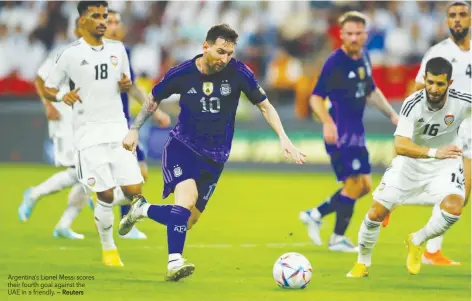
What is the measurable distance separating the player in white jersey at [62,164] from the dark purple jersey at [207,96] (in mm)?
3615

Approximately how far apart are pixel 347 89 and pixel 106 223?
11.3 ft

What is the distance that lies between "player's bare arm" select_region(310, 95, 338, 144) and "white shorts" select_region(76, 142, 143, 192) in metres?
2.40

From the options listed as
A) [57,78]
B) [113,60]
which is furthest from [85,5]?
[57,78]

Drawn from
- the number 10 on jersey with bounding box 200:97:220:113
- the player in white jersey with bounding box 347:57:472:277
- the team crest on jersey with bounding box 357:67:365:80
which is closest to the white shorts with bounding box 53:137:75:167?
the team crest on jersey with bounding box 357:67:365:80

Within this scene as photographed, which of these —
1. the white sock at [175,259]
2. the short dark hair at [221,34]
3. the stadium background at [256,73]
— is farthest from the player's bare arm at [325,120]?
the white sock at [175,259]

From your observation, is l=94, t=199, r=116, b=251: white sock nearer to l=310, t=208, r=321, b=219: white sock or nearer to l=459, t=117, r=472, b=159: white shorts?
l=310, t=208, r=321, b=219: white sock

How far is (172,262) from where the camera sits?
9422 mm

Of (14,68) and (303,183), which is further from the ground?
(14,68)

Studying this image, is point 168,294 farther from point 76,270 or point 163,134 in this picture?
point 163,134

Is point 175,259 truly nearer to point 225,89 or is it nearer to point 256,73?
point 225,89

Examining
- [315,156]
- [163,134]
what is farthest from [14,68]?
[315,156]

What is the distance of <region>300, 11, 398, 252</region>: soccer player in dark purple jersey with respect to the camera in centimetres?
1245

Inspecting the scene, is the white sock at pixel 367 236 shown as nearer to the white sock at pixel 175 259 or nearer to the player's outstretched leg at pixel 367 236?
the player's outstretched leg at pixel 367 236

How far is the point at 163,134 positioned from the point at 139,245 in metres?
10.3
